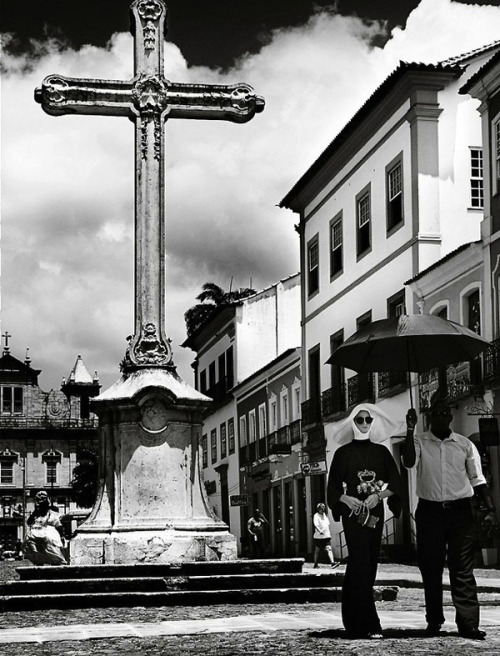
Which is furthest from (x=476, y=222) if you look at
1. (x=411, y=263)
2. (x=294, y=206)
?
(x=294, y=206)

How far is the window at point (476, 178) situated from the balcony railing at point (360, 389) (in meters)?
4.95

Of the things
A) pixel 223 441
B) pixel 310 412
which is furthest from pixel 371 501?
pixel 223 441

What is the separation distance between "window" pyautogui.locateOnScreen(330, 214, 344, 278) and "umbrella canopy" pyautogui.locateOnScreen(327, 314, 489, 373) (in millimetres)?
25253

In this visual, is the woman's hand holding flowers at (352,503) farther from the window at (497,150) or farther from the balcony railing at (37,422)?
the balcony railing at (37,422)

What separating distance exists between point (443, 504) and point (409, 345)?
2101 mm

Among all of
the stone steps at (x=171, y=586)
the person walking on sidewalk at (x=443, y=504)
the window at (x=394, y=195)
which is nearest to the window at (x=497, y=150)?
the window at (x=394, y=195)

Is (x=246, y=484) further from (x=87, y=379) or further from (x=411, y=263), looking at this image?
(x=87, y=379)

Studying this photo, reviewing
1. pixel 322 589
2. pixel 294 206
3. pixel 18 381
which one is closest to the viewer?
pixel 322 589

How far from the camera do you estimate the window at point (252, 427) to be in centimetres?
4945

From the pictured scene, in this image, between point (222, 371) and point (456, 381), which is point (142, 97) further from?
point (222, 371)

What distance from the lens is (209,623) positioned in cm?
970

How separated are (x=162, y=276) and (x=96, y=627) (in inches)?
203

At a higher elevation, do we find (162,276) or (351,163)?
(351,163)

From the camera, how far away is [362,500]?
8398 millimetres
